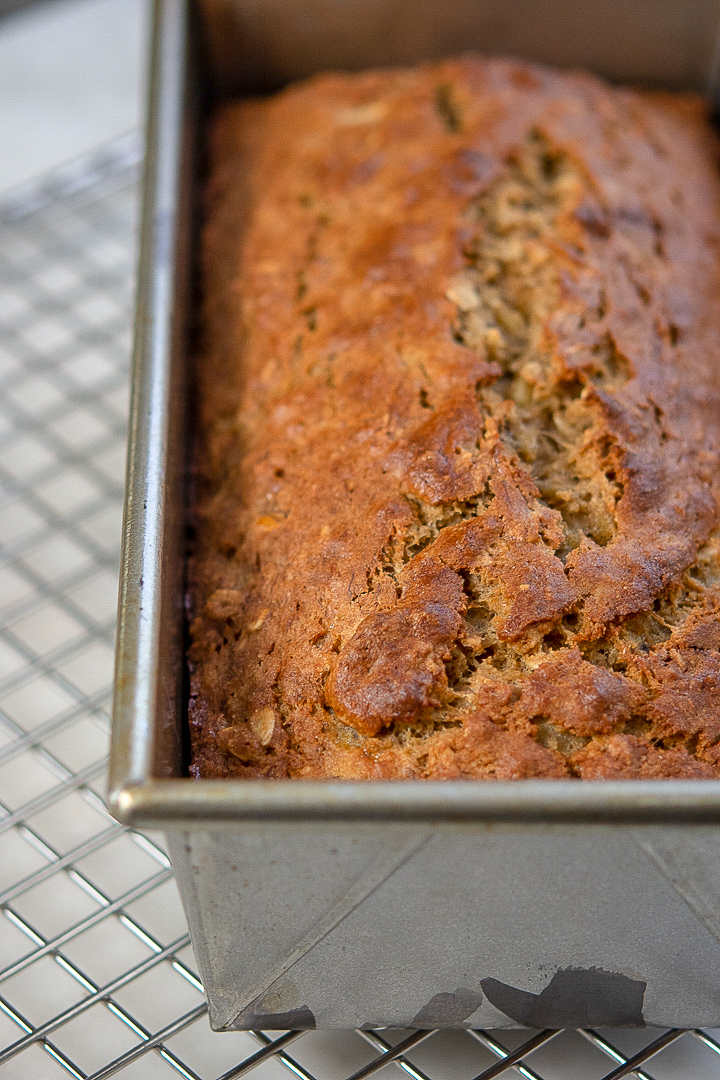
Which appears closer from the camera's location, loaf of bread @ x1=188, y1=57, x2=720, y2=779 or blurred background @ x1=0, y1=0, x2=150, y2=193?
loaf of bread @ x1=188, y1=57, x2=720, y2=779

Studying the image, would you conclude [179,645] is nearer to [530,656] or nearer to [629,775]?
[530,656]

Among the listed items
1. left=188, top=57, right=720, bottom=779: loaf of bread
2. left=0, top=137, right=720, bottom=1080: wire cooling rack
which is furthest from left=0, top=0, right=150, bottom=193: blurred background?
left=188, top=57, right=720, bottom=779: loaf of bread

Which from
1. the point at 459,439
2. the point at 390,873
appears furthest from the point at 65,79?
the point at 390,873

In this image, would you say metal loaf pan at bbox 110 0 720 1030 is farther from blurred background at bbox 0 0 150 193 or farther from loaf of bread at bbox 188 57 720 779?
blurred background at bbox 0 0 150 193

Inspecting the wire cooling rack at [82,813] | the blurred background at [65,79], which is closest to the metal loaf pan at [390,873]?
the wire cooling rack at [82,813]

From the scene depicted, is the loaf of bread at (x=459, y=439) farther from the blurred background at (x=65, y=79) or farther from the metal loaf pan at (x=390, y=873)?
the blurred background at (x=65, y=79)

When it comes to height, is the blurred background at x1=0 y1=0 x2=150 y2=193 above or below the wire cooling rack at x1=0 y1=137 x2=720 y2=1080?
above
